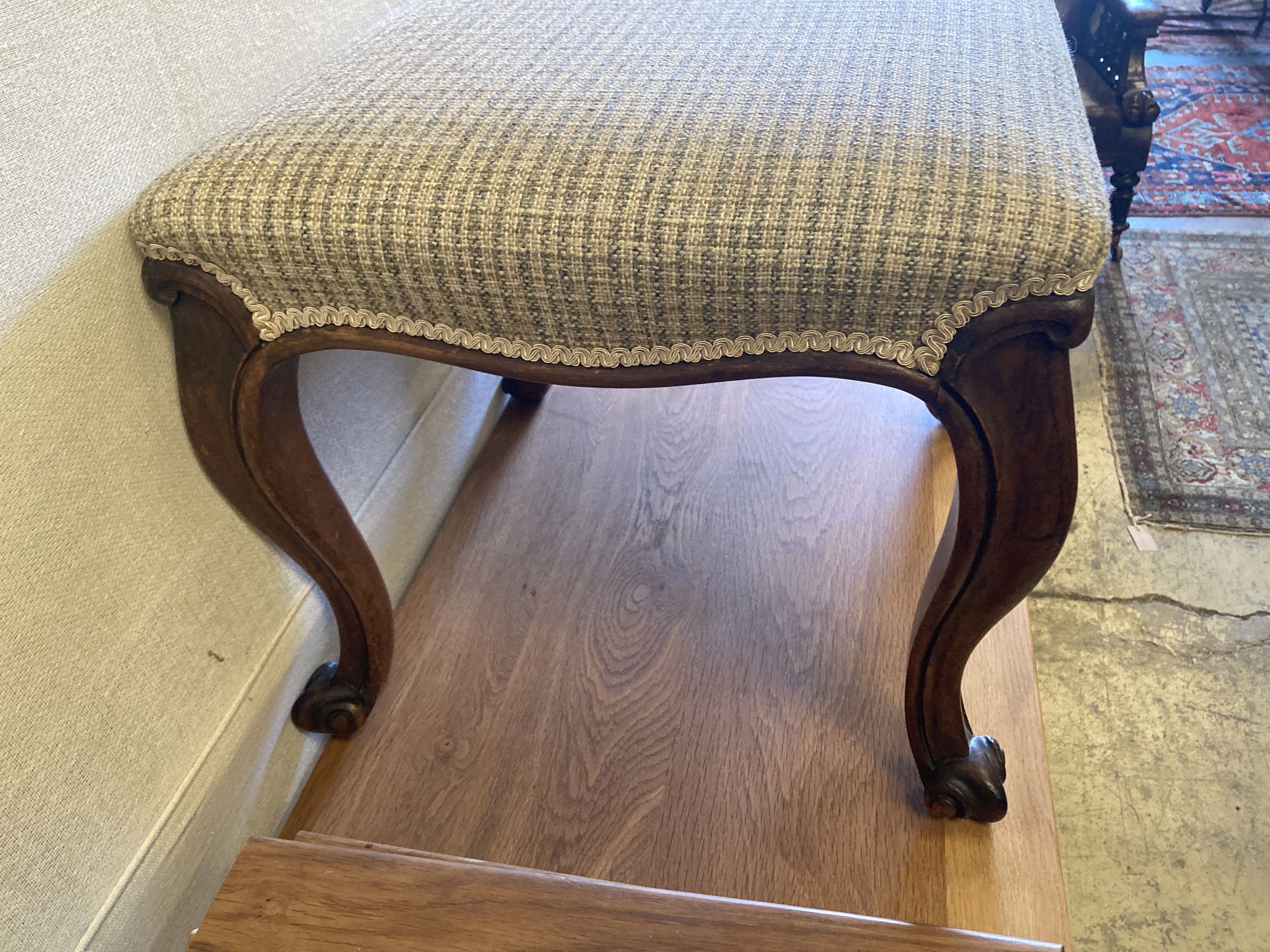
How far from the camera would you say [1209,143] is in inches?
69.9

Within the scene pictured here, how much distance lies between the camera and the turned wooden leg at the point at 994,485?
0.44 meters

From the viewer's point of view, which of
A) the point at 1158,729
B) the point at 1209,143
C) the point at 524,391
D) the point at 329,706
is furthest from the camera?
the point at 1209,143

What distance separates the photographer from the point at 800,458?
101cm

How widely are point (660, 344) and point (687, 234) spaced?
7cm

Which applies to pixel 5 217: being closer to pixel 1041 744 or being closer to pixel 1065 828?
pixel 1041 744

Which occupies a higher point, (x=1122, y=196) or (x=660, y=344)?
(x=660, y=344)

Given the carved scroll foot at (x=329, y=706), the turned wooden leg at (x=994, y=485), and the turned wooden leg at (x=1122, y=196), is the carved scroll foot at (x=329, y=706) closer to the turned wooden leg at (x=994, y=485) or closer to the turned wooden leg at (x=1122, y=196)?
the turned wooden leg at (x=994, y=485)

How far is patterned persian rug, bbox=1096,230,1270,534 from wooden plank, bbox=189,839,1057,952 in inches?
34.5

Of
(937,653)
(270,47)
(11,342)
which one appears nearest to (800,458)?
(937,653)

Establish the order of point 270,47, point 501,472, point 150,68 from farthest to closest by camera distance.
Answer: point 501,472 → point 270,47 → point 150,68

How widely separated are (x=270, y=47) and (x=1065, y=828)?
953 mm

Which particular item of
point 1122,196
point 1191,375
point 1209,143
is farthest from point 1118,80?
point 1209,143

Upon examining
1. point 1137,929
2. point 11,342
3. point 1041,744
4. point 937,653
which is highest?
point 11,342

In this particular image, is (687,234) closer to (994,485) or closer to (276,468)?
(994,485)
